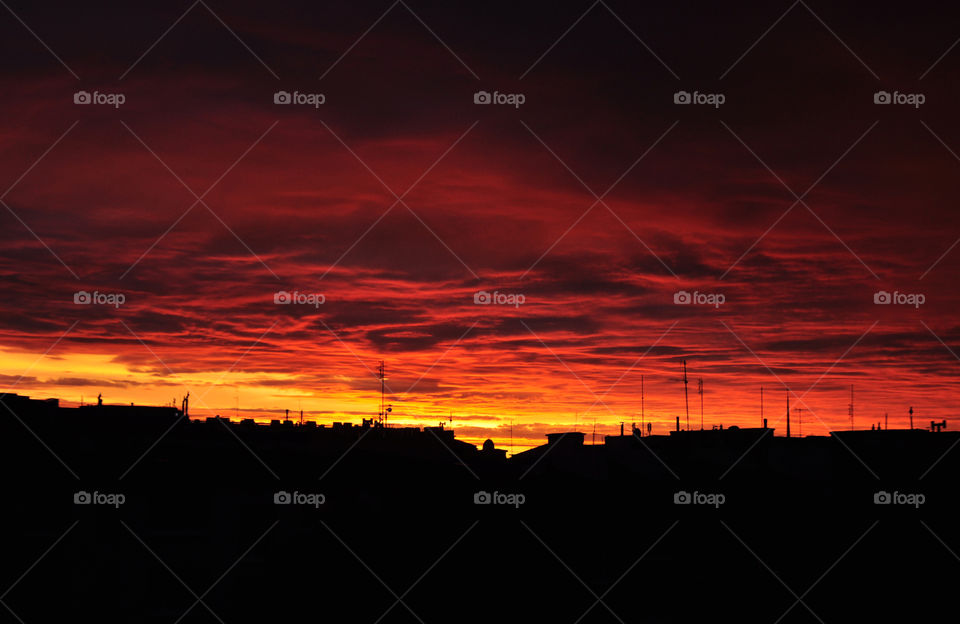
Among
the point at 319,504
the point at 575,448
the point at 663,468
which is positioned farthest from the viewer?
the point at 575,448

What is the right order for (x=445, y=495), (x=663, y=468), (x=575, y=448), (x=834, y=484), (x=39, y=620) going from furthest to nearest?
(x=575, y=448) < (x=663, y=468) < (x=834, y=484) < (x=445, y=495) < (x=39, y=620)

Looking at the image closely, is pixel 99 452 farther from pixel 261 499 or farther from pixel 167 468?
pixel 261 499

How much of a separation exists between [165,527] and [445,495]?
7.56 meters

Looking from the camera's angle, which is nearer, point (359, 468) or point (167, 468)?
point (167, 468)

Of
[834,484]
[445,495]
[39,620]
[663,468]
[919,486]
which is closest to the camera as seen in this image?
[39,620]

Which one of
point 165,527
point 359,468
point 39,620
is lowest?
point 39,620

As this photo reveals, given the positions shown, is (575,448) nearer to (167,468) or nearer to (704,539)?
(704,539)

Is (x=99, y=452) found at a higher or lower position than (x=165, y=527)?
higher

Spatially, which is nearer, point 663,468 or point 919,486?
point 919,486

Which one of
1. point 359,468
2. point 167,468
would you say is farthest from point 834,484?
point 167,468

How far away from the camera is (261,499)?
2647 cm

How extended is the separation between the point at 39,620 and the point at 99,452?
14.6 ft

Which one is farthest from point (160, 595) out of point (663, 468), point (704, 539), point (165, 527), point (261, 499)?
point (663, 468)

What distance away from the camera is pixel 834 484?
111 feet
